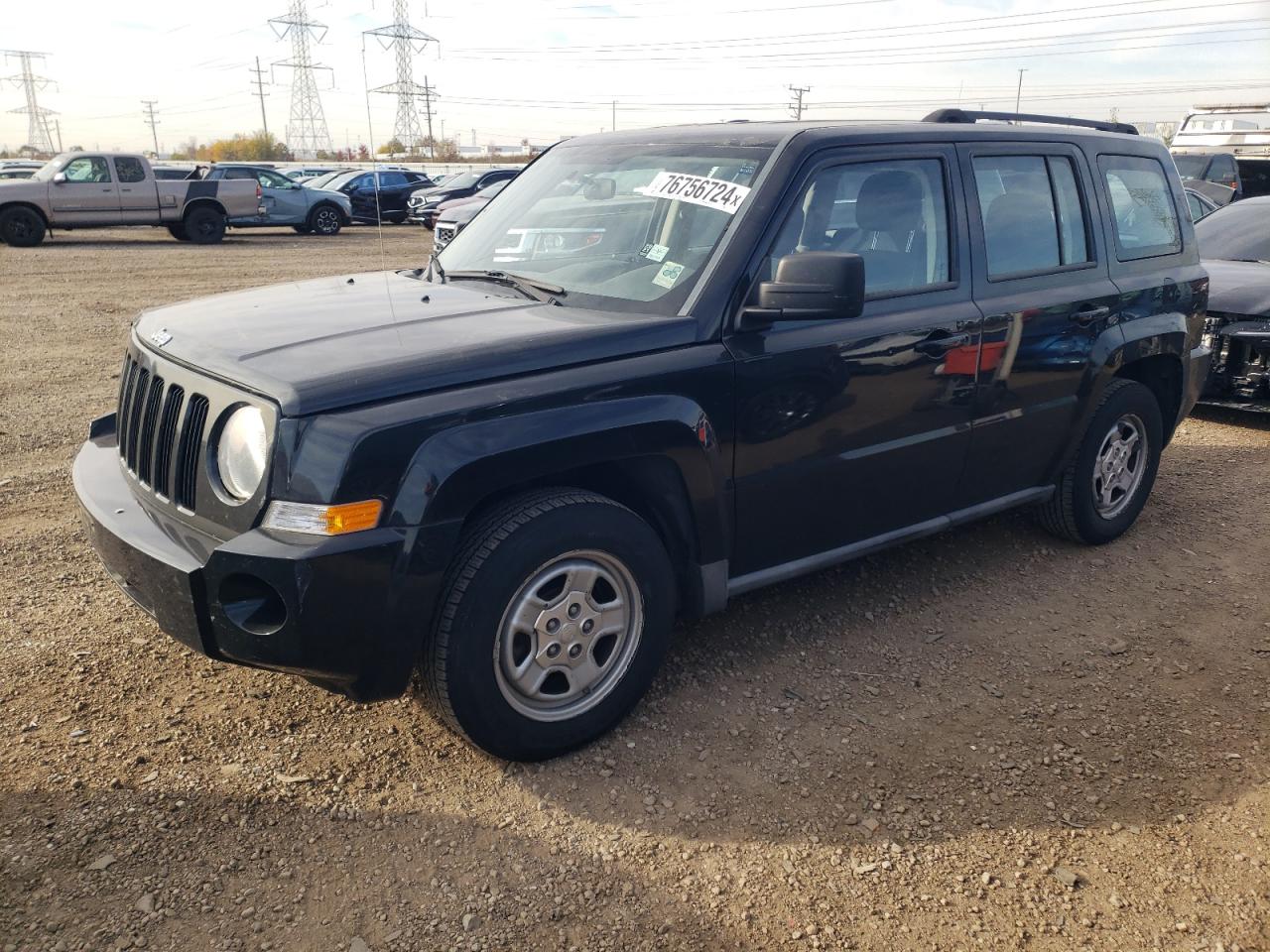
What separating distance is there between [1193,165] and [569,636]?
1723cm

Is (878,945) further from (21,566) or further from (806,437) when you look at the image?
(21,566)

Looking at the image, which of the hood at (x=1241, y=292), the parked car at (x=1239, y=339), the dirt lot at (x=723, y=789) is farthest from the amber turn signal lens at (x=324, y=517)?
the parked car at (x=1239, y=339)

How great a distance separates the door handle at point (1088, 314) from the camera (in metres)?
4.36

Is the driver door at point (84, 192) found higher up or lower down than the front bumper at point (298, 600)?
higher up

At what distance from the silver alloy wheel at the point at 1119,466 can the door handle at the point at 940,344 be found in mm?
1377

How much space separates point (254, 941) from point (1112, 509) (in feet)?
14.1

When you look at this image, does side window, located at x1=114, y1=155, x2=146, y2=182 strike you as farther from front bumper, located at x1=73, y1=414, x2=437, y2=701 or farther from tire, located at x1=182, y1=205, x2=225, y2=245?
front bumper, located at x1=73, y1=414, x2=437, y2=701

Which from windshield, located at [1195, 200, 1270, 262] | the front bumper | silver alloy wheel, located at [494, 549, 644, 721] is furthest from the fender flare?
windshield, located at [1195, 200, 1270, 262]

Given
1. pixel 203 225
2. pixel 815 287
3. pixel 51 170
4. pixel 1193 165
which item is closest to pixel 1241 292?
pixel 815 287

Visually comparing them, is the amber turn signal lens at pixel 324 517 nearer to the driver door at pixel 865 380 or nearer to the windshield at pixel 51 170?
the driver door at pixel 865 380

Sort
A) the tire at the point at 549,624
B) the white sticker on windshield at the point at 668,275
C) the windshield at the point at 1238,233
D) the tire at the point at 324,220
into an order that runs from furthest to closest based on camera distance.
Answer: the tire at the point at 324,220 → the windshield at the point at 1238,233 → the white sticker on windshield at the point at 668,275 → the tire at the point at 549,624

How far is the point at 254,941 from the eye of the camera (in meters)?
2.43

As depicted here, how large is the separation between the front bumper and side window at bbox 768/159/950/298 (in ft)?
5.33

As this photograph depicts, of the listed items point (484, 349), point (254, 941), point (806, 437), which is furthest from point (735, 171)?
point (254, 941)
